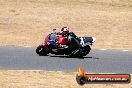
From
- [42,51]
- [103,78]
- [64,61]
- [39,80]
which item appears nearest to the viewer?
[103,78]

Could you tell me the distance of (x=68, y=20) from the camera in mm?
35000

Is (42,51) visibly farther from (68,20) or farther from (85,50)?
(68,20)

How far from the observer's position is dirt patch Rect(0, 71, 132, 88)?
16.9 metres

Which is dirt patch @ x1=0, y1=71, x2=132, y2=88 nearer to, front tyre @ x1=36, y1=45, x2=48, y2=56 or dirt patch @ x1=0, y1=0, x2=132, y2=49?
front tyre @ x1=36, y1=45, x2=48, y2=56

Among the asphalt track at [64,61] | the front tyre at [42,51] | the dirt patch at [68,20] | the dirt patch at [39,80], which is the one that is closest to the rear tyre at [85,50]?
the asphalt track at [64,61]

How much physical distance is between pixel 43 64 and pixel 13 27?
11.9 metres

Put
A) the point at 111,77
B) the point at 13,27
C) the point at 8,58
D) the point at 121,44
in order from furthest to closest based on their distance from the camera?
the point at 13,27 → the point at 121,44 → the point at 8,58 → the point at 111,77

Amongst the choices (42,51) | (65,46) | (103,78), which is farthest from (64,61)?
(103,78)

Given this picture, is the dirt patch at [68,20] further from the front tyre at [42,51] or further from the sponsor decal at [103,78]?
the sponsor decal at [103,78]

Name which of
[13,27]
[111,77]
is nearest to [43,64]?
[111,77]

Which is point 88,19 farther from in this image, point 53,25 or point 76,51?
point 76,51

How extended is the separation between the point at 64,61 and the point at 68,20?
1256cm

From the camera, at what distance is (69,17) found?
35531mm

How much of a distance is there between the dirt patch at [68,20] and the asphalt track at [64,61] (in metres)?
3.22
